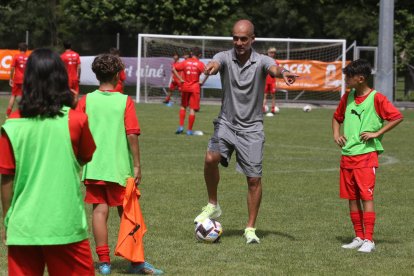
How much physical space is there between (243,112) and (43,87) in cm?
416

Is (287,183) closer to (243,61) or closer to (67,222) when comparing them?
(243,61)

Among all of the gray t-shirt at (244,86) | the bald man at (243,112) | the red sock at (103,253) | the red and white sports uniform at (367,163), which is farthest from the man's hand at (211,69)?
the red sock at (103,253)

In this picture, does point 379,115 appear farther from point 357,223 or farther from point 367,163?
point 357,223

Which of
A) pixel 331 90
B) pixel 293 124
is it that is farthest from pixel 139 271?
pixel 331 90

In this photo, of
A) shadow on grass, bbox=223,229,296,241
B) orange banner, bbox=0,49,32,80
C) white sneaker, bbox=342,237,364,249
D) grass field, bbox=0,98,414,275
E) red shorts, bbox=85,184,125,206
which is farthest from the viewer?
orange banner, bbox=0,49,32,80

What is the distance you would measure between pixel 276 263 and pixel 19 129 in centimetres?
347

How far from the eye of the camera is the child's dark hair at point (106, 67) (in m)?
7.18

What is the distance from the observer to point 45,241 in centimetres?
482

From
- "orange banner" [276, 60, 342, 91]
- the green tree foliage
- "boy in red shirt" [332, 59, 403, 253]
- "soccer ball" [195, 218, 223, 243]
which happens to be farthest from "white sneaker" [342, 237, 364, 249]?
the green tree foliage

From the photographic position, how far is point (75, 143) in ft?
16.4

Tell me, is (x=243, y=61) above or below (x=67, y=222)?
above

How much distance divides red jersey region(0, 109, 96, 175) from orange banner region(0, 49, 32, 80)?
1345 inches

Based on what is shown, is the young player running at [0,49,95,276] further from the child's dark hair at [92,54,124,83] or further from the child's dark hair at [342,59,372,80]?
the child's dark hair at [342,59,372,80]

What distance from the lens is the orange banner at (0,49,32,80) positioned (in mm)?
38531
